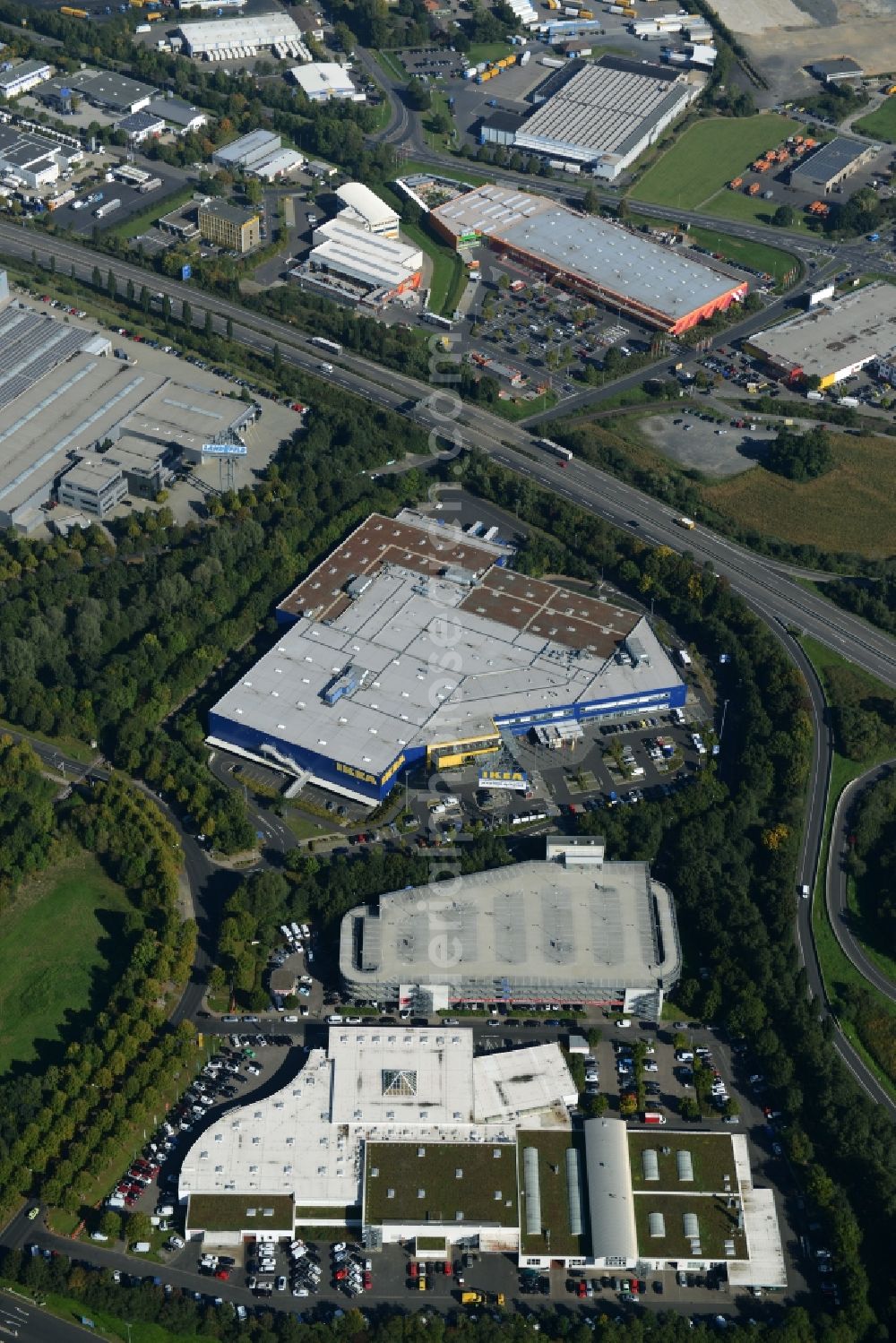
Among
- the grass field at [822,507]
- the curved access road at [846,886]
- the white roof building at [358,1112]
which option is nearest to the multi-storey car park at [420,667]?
the curved access road at [846,886]

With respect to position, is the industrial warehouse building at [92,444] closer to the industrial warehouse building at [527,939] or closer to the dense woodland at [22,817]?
the dense woodland at [22,817]

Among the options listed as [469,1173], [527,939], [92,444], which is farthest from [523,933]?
[92,444]

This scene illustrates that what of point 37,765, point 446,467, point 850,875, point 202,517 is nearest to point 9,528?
point 202,517

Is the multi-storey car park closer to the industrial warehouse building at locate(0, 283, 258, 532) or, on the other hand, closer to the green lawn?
the industrial warehouse building at locate(0, 283, 258, 532)

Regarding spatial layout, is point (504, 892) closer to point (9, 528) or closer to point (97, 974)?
point (97, 974)

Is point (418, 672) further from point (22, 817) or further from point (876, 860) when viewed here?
point (876, 860)
